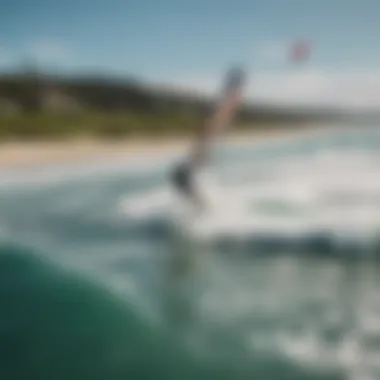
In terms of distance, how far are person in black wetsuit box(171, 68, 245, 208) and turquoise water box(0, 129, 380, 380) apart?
1.6 inches

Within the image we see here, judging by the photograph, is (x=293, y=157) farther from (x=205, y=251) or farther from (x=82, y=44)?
(x=82, y=44)

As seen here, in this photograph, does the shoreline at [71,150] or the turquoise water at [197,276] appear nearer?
the turquoise water at [197,276]

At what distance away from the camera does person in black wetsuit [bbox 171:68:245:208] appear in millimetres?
1332

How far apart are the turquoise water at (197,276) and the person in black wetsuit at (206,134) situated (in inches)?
1.6

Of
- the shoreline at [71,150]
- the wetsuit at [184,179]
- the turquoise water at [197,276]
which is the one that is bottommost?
the turquoise water at [197,276]

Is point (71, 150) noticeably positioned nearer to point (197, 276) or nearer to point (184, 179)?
point (184, 179)

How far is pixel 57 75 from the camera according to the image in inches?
54.6

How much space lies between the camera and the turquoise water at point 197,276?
1.25m

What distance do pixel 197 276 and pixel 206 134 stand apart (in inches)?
12.4

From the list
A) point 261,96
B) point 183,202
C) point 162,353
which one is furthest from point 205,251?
point 261,96

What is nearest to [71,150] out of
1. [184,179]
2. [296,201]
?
[184,179]

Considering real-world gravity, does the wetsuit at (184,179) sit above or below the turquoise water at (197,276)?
above

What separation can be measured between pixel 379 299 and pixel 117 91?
0.74 meters

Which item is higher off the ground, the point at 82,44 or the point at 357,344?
the point at 82,44
